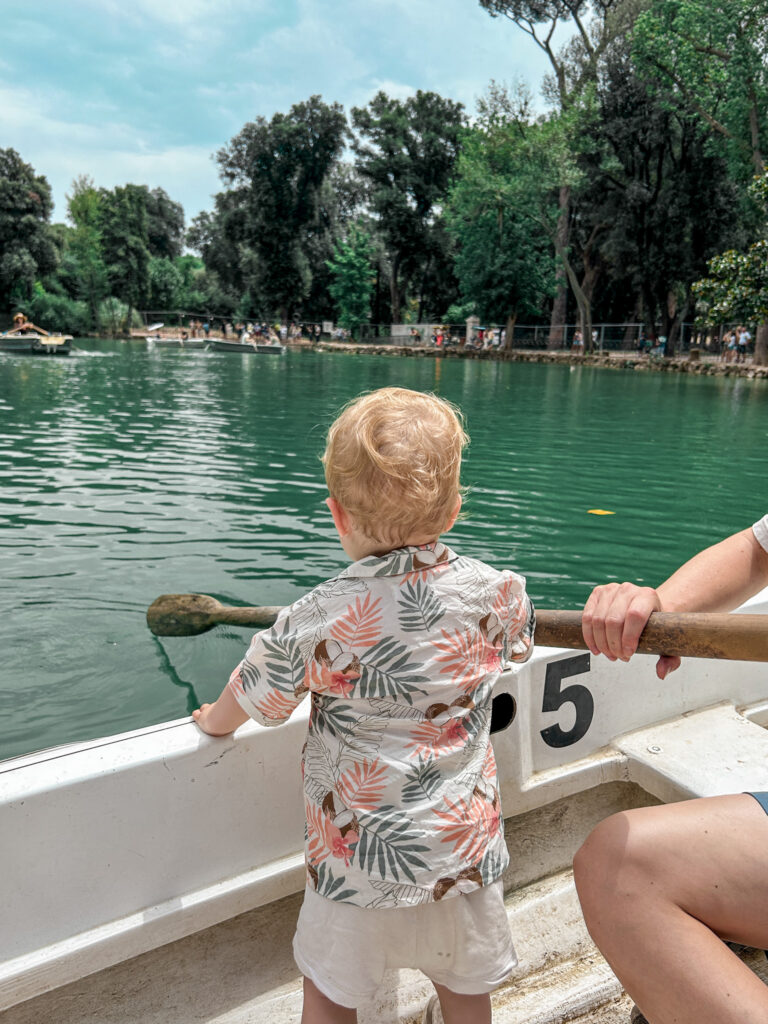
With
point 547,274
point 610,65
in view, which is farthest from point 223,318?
point 610,65

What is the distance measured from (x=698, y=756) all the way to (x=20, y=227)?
182ft

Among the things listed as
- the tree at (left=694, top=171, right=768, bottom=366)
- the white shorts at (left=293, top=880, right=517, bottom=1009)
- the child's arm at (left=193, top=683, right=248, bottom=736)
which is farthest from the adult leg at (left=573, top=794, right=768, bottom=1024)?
the tree at (left=694, top=171, right=768, bottom=366)

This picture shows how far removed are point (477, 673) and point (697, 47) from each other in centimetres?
2915

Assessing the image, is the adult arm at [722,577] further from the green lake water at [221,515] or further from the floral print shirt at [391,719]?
the green lake water at [221,515]

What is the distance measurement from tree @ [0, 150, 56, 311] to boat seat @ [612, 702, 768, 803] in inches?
2124

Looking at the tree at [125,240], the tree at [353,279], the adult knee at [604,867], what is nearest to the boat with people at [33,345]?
the tree at [353,279]

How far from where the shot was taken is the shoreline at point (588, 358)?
2717cm

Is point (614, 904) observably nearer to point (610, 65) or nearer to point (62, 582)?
point (62, 582)

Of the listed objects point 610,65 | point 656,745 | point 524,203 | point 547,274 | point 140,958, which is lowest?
point 140,958

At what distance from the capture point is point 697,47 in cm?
2450

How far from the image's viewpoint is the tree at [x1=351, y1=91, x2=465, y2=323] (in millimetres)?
45219

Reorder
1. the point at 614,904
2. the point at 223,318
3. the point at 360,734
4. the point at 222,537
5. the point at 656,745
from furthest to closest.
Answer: the point at 223,318
the point at 222,537
the point at 656,745
the point at 360,734
the point at 614,904

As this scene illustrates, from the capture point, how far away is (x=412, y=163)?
4559cm

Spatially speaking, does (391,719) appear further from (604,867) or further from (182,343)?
(182,343)
